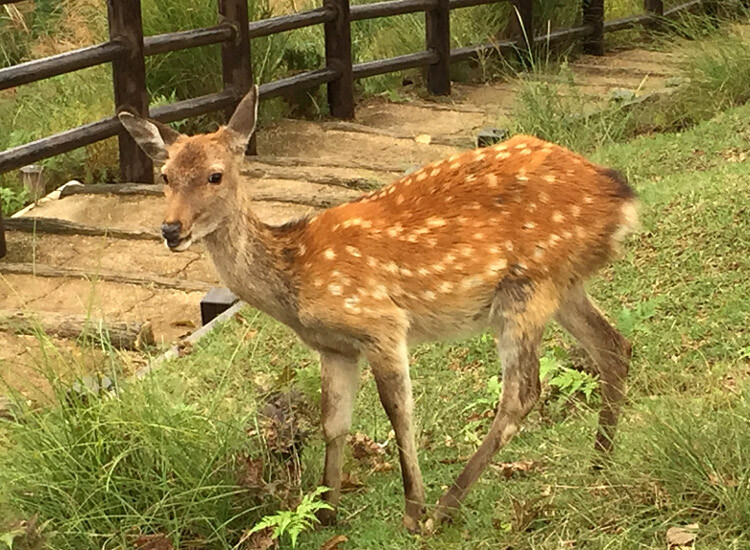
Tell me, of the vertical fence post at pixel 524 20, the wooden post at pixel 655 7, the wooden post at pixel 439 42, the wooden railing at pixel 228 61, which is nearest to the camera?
the wooden railing at pixel 228 61

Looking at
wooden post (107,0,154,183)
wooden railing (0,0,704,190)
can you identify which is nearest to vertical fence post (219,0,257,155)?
wooden railing (0,0,704,190)

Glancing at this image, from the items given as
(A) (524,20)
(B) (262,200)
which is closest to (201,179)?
(B) (262,200)

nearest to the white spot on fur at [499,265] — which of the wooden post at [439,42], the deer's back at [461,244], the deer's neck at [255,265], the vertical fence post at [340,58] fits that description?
the deer's back at [461,244]

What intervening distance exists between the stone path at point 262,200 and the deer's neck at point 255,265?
60 cm

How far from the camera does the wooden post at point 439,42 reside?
464 inches

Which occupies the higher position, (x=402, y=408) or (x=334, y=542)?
(x=402, y=408)

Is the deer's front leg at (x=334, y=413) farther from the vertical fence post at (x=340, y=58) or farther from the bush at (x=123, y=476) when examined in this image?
the vertical fence post at (x=340, y=58)

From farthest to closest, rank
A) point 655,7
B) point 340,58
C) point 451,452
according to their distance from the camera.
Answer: point 655,7, point 340,58, point 451,452

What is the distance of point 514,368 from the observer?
4219 millimetres

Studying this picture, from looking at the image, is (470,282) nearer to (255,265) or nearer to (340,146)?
(255,265)

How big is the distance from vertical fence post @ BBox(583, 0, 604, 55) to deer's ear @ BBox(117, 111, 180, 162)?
992cm

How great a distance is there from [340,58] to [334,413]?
696 centimetres

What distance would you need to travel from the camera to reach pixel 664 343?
537 centimetres

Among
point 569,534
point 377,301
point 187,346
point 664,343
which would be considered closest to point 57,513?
point 377,301
